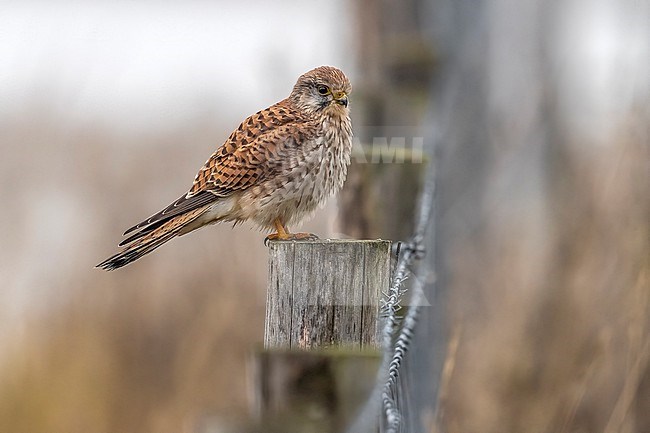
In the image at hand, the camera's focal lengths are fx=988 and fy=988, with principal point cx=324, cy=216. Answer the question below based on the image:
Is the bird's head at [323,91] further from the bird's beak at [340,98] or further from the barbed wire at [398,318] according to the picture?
Result: the barbed wire at [398,318]

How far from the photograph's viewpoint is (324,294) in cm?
197

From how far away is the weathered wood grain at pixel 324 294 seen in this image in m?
1.96

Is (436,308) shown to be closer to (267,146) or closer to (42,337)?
(267,146)

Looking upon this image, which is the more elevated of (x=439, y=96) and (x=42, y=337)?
(x=439, y=96)

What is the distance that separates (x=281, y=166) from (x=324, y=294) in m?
1.07

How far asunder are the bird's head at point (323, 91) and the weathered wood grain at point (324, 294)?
108cm

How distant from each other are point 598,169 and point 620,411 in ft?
5.05

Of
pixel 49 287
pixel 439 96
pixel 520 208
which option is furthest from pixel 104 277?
pixel 439 96

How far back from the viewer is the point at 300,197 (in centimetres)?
303

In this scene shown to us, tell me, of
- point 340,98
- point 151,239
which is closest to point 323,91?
point 340,98

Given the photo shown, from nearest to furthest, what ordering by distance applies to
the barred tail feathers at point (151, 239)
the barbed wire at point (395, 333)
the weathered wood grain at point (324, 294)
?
the barbed wire at point (395, 333), the weathered wood grain at point (324, 294), the barred tail feathers at point (151, 239)

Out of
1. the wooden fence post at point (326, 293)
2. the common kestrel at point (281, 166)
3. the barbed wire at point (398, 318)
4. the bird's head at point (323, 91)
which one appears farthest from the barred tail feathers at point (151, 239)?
the wooden fence post at point (326, 293)

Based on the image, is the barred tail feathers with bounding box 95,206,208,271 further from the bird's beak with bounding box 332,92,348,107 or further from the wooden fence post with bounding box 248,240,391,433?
the wooden fence post with bounding box 248,240,391,433

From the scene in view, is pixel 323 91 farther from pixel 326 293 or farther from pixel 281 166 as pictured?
pixel 326 293
